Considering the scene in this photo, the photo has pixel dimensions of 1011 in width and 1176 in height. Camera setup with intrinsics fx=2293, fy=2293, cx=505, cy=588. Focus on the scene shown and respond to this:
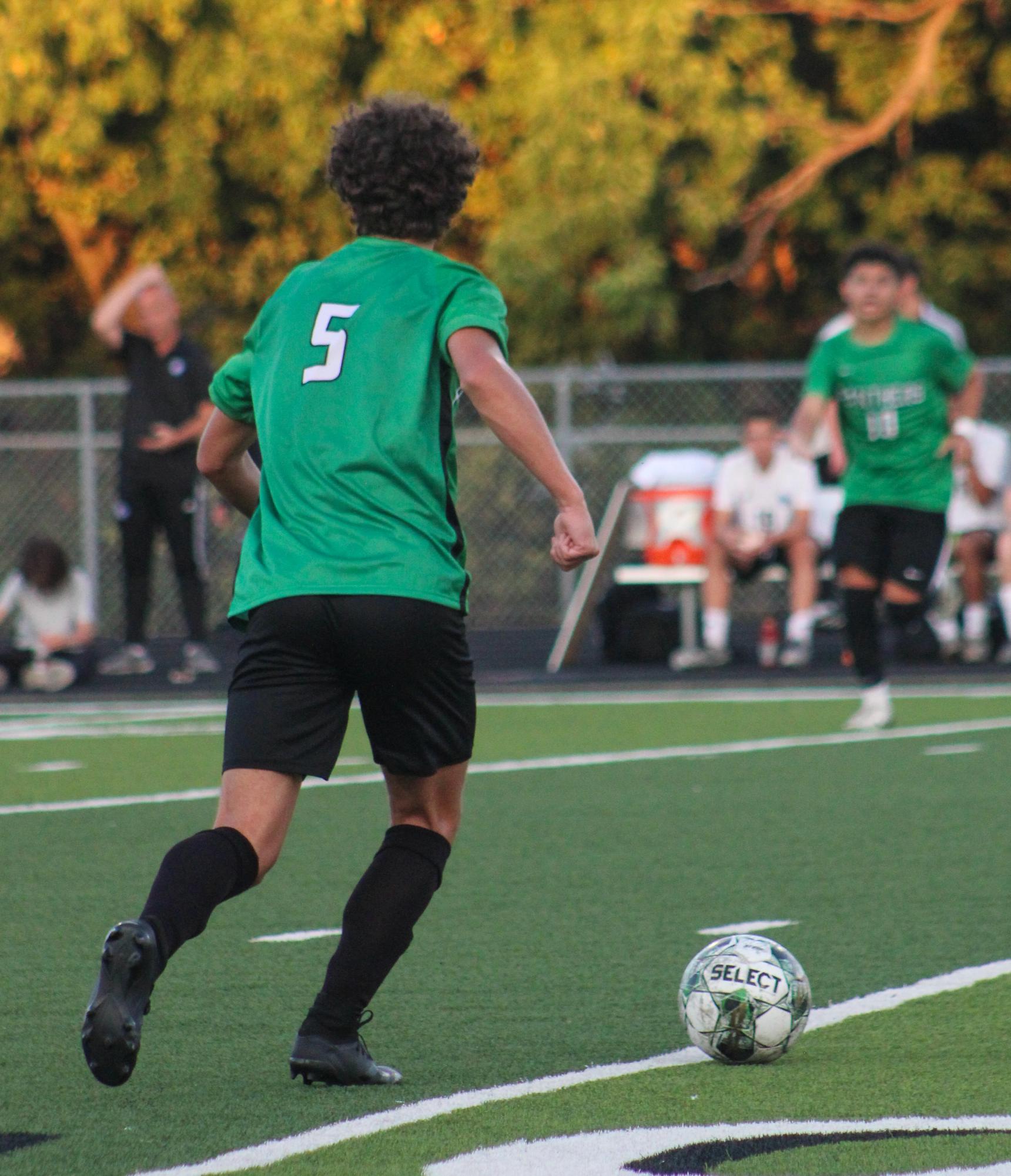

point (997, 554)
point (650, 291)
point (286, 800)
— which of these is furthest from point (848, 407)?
point (650, 291)

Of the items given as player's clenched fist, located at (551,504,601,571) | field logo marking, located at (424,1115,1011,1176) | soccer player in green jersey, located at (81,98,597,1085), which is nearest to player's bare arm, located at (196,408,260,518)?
soccer player in green jersey, located at (81,98,597,1085)

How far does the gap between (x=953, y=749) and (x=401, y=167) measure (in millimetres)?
6283

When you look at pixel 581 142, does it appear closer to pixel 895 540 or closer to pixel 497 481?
pixel 497 481

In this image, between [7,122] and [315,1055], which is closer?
[315,1055]

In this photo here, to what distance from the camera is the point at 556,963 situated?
5.43 meters

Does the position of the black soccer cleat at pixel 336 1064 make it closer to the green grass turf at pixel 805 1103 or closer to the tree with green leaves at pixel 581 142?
the green grass turf at pixel 805 1103

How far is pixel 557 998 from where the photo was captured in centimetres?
502

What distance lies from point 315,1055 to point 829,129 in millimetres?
16875

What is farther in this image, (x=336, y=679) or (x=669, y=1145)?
(x=336, y=679)

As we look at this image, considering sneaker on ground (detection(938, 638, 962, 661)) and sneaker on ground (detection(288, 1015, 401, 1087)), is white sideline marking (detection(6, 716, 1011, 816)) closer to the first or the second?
sneaker on ground (detection(938, 638, 962, 661))

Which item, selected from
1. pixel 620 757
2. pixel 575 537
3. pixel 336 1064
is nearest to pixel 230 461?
pixel 575 537

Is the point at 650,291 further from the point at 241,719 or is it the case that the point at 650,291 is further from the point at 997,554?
the point at 241,719

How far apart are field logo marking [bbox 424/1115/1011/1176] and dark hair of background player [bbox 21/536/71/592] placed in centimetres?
1030

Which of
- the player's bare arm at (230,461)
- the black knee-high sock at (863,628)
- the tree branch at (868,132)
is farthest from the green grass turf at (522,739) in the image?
the tree branch at (868,132)
